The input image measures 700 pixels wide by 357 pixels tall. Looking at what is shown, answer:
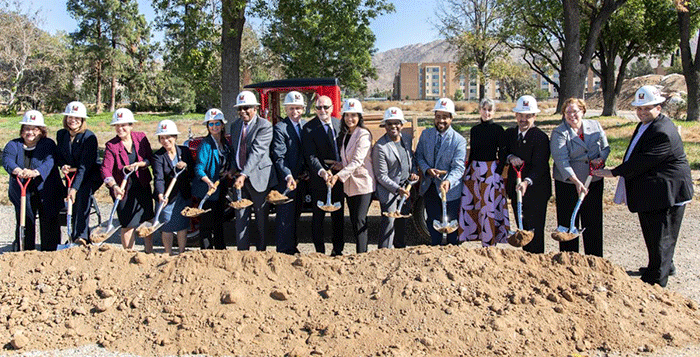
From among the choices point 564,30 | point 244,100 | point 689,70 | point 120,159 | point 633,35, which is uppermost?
point 633,35

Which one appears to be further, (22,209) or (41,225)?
(41,225)

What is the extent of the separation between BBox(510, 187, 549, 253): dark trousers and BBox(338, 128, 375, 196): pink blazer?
1.45m

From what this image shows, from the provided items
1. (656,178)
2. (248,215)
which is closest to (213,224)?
(248,215)

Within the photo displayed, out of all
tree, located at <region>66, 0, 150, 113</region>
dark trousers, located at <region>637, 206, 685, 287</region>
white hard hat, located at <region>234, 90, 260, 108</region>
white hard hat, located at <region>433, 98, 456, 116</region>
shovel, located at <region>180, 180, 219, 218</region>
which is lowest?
dark trousers, located at <region>637, 206, 685, 287</region>

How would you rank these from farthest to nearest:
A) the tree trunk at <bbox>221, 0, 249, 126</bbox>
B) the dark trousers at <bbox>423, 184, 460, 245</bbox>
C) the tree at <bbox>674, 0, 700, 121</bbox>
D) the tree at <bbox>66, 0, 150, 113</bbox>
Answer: the tree at <bbox>66, 0, 150, 113</bbox> < the tree at <bbox>674, 0, 700, 121</bbox> < the tree trunk at <bbox>221, 0, 249, 126</bbox> < the dark trousers at <bbox>423, 184, 460, 245</bbox>

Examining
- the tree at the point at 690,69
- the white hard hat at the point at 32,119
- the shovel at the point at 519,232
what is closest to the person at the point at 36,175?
the white hard hat at the point at 32,119

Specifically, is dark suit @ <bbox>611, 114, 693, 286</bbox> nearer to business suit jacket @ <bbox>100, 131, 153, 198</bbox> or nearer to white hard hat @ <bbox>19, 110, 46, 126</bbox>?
business suit jacket @ <bbox>100, 131, 153, 198</bbox>

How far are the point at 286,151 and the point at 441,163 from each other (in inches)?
59.1

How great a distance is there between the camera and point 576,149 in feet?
17.1

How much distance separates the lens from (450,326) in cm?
399

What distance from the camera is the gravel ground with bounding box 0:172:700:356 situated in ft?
13.0

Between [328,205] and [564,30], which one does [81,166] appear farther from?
[564,30]

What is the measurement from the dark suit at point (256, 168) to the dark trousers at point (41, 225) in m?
1.96

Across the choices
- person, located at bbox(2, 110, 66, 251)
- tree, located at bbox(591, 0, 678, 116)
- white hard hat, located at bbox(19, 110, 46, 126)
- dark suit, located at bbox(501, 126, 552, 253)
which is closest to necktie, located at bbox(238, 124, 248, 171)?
person, located at bbox(2, 110, 66, 251)
